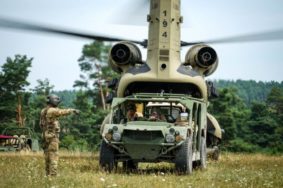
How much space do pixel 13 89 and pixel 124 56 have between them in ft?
A: 113

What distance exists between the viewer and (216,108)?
217 ft

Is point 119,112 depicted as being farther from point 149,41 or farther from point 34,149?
point 34,149

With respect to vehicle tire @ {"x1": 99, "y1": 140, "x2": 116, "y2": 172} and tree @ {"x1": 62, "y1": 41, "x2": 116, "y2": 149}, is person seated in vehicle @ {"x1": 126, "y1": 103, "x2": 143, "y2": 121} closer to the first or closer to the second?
vehicle tire @ {"x1": 99, "y1": 140, "x2": 116, "y2": 172}

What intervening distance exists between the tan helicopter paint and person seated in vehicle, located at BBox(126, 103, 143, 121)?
2.56 m

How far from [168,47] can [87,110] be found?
1908 inches

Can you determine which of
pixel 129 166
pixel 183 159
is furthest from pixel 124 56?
pixel 183 159

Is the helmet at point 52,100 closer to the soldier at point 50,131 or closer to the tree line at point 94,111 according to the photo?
the soldier at point 50,131

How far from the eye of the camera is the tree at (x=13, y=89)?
160ft

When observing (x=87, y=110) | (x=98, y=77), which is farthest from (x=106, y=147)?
(x=98, y=77)

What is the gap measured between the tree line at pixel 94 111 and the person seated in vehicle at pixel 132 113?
106 feet

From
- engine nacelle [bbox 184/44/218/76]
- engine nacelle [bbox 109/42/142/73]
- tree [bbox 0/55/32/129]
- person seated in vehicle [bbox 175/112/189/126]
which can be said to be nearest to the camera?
person seated in vehicle [bbox 175/112/189/126]

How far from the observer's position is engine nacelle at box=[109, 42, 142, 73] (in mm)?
18016

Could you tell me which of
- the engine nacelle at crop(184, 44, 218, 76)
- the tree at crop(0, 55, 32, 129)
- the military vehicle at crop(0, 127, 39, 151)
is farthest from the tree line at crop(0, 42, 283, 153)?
the engine nacelle at crop(184, 44, 218, 76)

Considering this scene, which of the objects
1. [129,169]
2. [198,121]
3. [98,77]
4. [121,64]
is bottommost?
[129,169]
